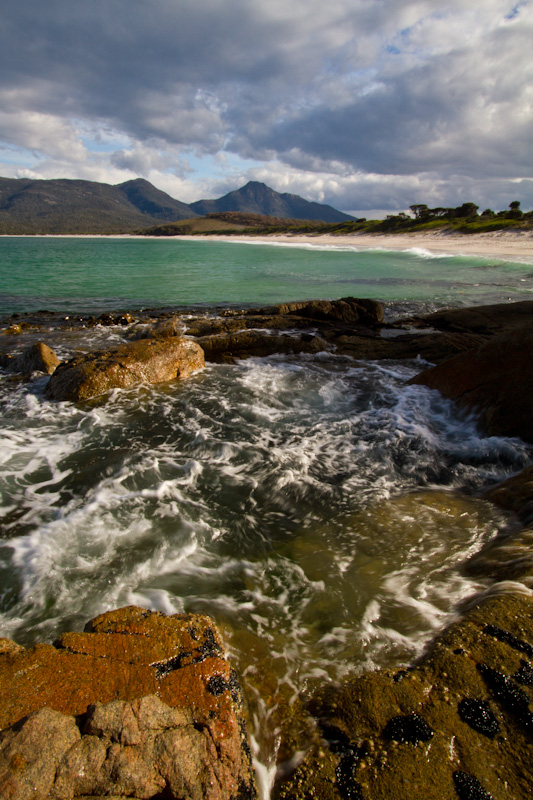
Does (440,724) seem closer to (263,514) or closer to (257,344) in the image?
(263,514)

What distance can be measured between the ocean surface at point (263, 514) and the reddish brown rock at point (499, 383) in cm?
27

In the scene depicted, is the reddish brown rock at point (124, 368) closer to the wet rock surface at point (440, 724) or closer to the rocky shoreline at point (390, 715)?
the rocky shoreline at point (390, 715)

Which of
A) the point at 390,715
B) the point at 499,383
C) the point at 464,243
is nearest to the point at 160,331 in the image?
the point at 499,383

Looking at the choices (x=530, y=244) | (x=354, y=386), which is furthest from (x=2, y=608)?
(x=530, y=244)

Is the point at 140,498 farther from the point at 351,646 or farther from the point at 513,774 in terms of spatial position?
the point at 513,774

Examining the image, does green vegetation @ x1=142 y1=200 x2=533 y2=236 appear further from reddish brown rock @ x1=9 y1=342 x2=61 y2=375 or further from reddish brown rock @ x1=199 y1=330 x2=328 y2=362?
reddish brown rock @ x1=9 y1=342 x2=61 y2=375

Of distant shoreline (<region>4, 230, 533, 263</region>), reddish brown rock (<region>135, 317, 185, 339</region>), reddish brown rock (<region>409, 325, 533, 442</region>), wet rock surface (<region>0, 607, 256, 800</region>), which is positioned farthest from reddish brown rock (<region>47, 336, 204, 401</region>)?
distant shoreline (<region>4, 230, 533, 263</region>)

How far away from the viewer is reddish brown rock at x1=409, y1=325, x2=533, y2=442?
541 cm

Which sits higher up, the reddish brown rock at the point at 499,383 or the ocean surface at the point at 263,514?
the reddish brown rock at the point at 499,383

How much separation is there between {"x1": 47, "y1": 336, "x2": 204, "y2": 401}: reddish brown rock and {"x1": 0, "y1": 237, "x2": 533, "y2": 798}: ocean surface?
13.5 inches

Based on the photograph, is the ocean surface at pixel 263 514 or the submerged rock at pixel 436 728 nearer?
the submerged rock at pixel 436 728

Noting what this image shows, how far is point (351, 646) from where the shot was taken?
2594mm

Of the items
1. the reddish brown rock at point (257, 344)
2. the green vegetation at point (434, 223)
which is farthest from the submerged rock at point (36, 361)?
the green vegetation at point (434, 223)

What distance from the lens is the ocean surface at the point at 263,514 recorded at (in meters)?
2.78
